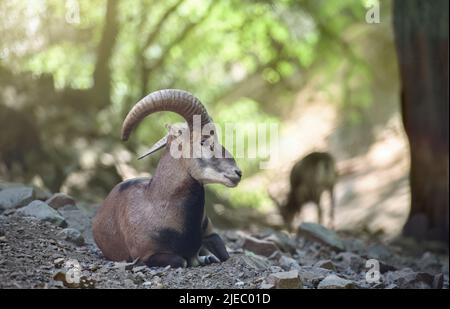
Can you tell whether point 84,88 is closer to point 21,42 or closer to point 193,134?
point 21,42

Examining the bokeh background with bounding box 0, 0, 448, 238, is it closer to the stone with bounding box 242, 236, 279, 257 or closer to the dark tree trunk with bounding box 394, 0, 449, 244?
the dark tree trunk with bounding box 394, 0, 449, 244

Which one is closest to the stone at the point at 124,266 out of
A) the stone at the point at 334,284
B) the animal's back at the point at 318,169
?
the stone at the point at 334,284

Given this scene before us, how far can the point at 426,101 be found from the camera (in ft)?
32.1

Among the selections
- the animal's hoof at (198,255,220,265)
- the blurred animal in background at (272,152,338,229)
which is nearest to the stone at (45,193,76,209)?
the animal's hoof at (198,255,220,265)

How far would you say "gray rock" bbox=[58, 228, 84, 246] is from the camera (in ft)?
18.1

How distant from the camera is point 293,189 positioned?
13.0 m

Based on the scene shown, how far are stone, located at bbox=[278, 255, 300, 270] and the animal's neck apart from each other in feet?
3.68

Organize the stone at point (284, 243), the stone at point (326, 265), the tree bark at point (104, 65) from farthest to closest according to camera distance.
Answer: the tree bark at point (104, 65) → the stone at point (284, 243) → the stone at point (326, 265)

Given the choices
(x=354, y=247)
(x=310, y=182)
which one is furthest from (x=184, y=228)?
(x=310, y=182)

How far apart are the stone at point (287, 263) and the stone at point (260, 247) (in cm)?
13

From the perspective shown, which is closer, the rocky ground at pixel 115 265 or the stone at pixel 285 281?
Result: the rocky ground at pixel 115 265

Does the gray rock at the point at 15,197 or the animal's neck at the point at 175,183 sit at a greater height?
the animal's neck at the point at 175,183

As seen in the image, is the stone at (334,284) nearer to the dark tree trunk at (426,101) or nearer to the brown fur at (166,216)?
the brown fur at (166,216)

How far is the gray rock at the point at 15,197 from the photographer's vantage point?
18.9 ft
